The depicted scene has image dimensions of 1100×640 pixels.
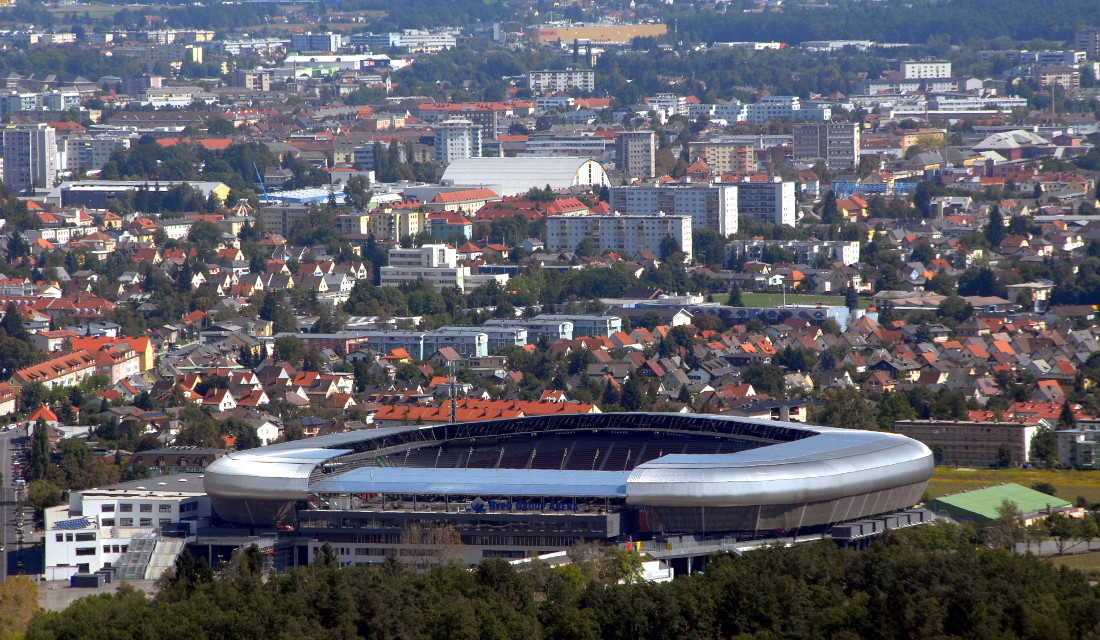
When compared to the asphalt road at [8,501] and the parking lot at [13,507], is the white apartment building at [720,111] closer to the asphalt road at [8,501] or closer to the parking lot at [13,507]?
the parking lot at [13,507]

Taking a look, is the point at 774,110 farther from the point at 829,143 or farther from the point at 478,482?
the point at 478,482

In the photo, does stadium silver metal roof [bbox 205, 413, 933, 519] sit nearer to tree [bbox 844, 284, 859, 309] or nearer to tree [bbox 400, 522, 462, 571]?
tree [bbox 400, 522, 462, 571]

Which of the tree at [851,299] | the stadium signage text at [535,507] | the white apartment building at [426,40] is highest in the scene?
the white apartment building at [426,40]

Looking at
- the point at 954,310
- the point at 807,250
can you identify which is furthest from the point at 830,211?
the point at 954,310

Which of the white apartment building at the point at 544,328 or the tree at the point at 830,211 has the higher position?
the tree at the point at 830,211

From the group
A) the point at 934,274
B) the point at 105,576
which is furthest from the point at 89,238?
the point at 105,576

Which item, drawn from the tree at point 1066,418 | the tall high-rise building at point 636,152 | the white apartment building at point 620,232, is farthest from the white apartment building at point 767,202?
the tree at point 1066,418

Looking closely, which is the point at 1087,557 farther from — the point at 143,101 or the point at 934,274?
the point at 143,101
